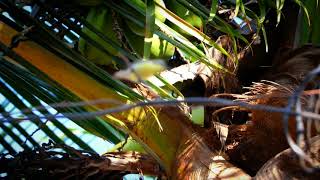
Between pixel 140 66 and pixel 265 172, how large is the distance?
0.65 metres

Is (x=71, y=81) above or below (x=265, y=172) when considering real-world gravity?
above

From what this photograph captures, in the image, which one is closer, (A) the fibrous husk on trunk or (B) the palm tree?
(B) the palm tree

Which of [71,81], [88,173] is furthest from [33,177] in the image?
[71,81]

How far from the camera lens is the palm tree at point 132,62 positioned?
105 centimetres

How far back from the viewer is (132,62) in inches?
40.5

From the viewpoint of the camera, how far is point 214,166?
1.17 metres

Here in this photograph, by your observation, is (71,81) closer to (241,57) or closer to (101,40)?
(101,40)

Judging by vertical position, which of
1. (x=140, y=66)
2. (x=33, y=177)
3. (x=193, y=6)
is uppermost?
(x=193, y=6)

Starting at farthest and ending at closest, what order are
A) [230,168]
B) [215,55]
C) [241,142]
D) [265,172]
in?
[215,55] < [241,142] < [230,168] < [265,172]

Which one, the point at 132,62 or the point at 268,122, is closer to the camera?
the point at 132,62

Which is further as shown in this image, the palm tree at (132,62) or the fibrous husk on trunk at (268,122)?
the fibrous husk on trunk at (268,122)

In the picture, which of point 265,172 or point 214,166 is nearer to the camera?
point 265,172

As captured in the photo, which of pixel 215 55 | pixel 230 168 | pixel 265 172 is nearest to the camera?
pixel 265 172

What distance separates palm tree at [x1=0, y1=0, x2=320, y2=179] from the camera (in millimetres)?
1047
